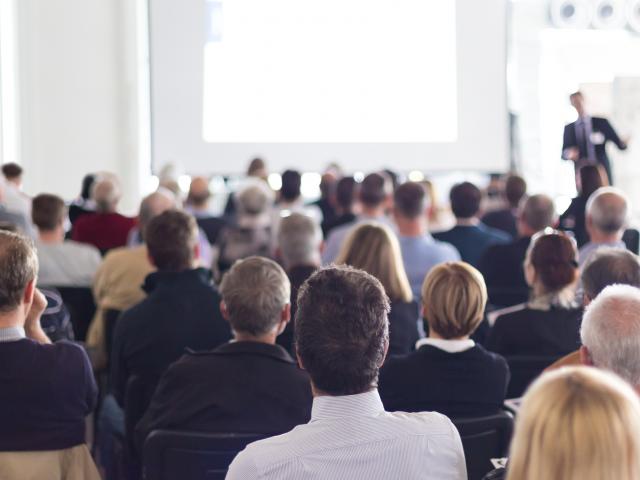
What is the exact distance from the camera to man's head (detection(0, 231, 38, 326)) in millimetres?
2418

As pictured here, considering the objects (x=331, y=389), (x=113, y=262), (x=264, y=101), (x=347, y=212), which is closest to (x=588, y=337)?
(x=331, y=389)

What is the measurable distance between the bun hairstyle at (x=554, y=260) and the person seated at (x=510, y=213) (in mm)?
3044

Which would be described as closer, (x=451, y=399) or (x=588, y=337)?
(x=588, y=337)

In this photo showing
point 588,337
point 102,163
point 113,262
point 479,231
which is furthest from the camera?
point 102,163

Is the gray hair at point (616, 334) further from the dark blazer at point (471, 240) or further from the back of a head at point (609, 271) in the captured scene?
the dark blazer at point (471, 240)

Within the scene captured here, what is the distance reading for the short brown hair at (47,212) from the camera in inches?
188

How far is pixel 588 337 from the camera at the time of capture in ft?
6.81

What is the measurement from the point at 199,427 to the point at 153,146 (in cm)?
716

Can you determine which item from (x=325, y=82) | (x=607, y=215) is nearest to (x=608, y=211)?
(x=607, y=215)

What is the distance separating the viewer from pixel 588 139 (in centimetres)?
812

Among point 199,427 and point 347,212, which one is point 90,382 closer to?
point 199,427

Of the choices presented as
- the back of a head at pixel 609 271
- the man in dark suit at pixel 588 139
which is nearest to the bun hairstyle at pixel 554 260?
the back of a head at pixel 609 271

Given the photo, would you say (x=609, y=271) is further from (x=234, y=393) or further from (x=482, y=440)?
(x=234, y=393)

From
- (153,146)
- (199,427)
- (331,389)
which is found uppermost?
(153,146)
